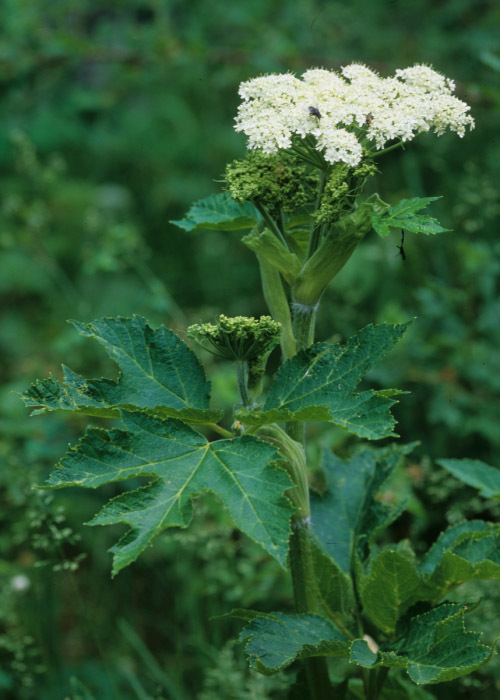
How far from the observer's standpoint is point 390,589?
1341 millimetres

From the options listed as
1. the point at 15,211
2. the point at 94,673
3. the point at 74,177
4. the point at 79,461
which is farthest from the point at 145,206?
the point at 79,461

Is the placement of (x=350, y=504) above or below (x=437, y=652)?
above

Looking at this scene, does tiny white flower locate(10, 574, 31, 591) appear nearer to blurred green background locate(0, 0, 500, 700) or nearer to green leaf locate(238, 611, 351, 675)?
blurred green background locate(0, 0, 500, 700)

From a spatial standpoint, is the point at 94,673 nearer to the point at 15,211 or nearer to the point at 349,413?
the point at 349,413

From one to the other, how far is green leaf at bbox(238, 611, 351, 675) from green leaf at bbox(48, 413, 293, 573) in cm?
26

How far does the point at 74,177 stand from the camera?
552 centimetres

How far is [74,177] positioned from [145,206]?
787 millimetres

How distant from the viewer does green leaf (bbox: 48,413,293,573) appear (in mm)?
1094

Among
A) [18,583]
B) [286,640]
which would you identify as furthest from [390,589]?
[18,583]

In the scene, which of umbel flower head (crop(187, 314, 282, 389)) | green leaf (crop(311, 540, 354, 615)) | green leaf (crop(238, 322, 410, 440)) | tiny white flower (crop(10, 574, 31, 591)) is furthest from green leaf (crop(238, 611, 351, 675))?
tiny white flower (crop(10, 574, 31, 591))

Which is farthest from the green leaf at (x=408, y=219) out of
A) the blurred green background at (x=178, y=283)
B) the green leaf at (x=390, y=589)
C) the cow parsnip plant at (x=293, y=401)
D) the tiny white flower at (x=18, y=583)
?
the tiny white flower at (x=18, y=583)

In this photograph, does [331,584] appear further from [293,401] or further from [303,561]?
[293,401]

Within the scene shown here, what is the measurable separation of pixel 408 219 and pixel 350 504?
708 millimetres

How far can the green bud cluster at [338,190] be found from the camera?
1231 millimetres
